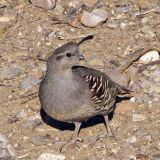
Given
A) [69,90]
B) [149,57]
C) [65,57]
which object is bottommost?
[149,57]

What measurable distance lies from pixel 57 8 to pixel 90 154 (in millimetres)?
3014

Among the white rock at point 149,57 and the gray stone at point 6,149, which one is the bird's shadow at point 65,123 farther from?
the white rock at point 149,57

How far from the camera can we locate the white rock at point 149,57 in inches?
349

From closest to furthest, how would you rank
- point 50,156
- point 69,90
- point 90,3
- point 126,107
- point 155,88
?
1. point 69,90
2. point 50,156
3. point 126,107
4. point 155,88
5. point 90,3

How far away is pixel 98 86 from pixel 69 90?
0.47m

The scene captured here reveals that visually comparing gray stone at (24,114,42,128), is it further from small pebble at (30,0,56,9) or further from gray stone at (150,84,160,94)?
small pebble at (30,0,56,9)

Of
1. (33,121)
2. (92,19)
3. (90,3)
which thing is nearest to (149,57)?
(92,19)

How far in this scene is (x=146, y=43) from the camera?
9.14 meters

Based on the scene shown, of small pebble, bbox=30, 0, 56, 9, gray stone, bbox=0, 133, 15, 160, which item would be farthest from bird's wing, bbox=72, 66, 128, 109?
small pebble, bbox=30, 0, 56, 9

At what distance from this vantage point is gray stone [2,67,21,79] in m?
8.64

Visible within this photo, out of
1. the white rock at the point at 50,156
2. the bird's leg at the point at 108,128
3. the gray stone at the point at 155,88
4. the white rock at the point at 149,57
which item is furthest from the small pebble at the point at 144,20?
the white rock at the point at 50,156

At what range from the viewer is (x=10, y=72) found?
28.6 ft

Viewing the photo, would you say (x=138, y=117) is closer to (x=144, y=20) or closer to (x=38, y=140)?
(x=38, y=140)

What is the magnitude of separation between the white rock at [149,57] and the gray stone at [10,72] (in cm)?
156
